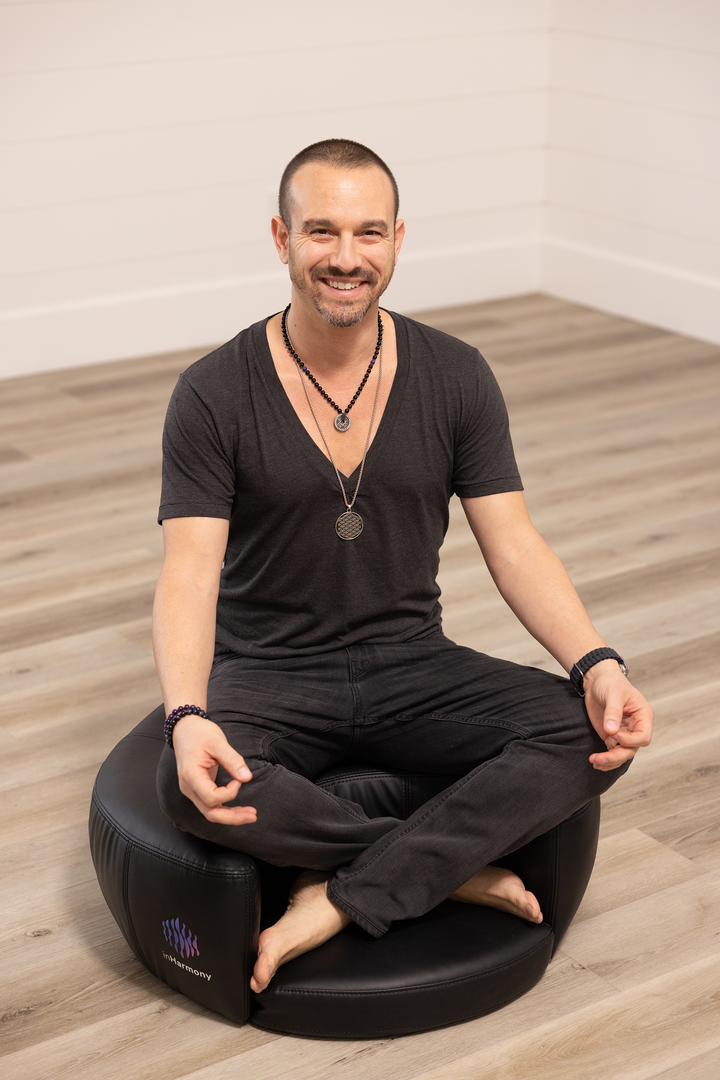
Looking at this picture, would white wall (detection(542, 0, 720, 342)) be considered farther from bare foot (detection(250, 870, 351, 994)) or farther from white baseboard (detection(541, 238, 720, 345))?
bare foot (detection(250, 870, 351, 994))

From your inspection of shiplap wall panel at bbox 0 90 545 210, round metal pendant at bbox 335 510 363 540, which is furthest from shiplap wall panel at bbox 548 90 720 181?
round metal pendant at bbox 335 510 363 540

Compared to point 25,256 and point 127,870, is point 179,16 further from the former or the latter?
point 127,870

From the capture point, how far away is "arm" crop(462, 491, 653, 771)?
1.65 m

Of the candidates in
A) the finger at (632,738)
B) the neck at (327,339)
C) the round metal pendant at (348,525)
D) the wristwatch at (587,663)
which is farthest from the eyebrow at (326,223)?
the finger at (632,738)

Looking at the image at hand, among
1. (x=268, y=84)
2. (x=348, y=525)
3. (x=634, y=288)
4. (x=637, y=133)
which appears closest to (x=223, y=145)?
(x=268, y=84)

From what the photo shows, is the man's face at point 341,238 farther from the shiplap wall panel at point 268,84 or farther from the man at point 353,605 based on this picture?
the shiplap wall panel at point 268,84

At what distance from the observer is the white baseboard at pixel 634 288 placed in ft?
15.9

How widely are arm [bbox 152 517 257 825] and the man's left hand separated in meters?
0.47

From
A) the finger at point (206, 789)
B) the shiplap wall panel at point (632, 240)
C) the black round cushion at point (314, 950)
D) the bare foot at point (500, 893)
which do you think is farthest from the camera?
the shiplap wall panel at point (632, 240)

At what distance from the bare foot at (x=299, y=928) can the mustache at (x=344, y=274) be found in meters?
0.82

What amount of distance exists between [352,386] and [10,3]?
9.89ft

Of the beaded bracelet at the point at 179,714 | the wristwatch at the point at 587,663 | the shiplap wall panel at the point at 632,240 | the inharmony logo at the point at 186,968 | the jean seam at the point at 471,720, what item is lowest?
the shiplap wall panel at the point at 632,240

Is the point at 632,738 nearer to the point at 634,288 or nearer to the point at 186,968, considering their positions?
the point at 186,968

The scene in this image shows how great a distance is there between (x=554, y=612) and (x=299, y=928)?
0.56 metres
